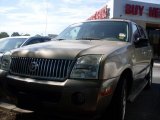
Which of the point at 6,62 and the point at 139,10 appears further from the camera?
the point at 139,10

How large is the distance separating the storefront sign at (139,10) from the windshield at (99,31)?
21025 millimetres

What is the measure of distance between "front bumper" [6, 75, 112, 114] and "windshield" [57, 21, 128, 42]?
1.81 m

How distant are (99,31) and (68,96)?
7.50ft

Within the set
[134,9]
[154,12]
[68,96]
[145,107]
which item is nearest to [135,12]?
[134,9]

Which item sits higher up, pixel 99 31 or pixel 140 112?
pixel 99 31

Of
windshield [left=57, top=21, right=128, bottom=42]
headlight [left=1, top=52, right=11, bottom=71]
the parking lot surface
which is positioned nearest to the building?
the parking lot surface

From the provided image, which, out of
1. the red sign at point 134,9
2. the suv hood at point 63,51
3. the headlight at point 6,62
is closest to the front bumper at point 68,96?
the suv hood at point 63,51

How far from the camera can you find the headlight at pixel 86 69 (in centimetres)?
425

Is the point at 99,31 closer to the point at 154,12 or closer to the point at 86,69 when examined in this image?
the point at 86,69

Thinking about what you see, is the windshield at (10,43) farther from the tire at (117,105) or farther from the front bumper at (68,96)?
the tire at (117,105)

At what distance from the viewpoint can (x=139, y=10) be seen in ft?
90.7

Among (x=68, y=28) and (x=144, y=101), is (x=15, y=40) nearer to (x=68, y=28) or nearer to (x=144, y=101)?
(x=68, y=28)

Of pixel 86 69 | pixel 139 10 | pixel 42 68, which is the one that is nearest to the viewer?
pixel 86 69

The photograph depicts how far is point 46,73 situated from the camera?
4445mm
